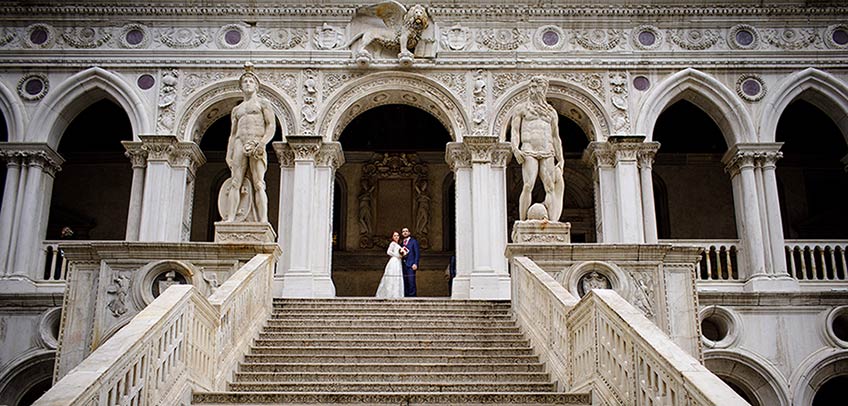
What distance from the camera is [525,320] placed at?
11.9 meters

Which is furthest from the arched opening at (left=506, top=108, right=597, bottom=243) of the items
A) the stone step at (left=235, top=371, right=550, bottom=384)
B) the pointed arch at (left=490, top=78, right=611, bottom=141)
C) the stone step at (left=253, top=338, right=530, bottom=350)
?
the stone step at (left=235, top=371, right=550, bottom=384)

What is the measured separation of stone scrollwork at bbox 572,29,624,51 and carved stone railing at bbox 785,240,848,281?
17.4 ft

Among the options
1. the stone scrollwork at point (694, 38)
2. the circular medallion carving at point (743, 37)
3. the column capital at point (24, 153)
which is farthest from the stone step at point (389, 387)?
the circular medallion carving at point (743, 37)

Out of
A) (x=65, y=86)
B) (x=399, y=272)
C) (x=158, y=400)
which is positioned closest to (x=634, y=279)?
(x=399, y=272)

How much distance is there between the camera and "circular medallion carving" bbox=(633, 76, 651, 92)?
18.5 m

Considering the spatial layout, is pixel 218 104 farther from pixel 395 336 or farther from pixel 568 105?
pixel 395 336

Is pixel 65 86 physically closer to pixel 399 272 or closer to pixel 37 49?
pixel 37 49

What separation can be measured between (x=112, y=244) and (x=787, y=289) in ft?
39.5

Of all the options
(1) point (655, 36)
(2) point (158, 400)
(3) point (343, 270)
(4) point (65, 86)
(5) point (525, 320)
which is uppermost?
(1) point (655, 36)

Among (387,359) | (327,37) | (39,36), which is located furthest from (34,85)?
(387,359)

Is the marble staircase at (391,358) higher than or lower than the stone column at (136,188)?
lower

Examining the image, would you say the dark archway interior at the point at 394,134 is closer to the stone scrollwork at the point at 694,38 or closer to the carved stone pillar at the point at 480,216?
the carved stone pillar at the point at 480,216

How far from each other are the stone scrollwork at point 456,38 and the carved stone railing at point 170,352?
Result: 855 centimetres

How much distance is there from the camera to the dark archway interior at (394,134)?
Result: 2227 cm
